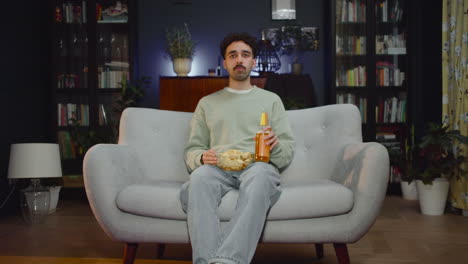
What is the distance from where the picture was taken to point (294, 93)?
4488mm

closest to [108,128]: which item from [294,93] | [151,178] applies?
[294,93]

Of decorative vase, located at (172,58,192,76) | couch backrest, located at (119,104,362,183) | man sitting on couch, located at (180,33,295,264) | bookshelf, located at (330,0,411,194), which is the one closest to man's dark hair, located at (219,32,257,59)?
man sitting on couch, located at (180,33,295,264)

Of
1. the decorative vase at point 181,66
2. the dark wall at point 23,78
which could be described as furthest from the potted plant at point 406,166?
the dark wall at point 23,78

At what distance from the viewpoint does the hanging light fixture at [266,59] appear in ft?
15.0

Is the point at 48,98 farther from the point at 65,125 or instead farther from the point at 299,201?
the point at 299,201

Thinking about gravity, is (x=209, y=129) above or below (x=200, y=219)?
above

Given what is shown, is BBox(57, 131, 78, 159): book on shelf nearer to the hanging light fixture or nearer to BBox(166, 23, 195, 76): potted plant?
BBox(166, 23, 195, 76): potted plant

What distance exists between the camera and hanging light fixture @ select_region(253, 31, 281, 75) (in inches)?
180

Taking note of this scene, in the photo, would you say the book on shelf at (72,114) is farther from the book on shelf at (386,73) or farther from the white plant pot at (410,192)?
the white plant pot at (410,192)

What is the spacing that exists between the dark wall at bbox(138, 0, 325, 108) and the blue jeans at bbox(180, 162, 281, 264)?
3.28 meters

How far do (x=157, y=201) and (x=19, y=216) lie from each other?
2311 mm

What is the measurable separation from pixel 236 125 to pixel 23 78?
280 cm

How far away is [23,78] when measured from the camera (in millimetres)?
4051

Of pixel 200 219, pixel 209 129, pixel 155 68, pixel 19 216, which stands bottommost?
pixel 19 216
